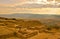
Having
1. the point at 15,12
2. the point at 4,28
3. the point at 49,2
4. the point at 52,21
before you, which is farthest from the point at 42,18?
the point at 4,28

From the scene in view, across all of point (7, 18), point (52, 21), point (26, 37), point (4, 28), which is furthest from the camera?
point (7, 18)

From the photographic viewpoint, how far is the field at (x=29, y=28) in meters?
1.24

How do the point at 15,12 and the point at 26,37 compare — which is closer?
the point at 26,37

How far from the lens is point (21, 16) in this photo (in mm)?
1558

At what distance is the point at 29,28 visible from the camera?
4.52ft

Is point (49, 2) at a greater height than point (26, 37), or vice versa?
point (49, 2)

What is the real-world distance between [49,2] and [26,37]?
2.09ft

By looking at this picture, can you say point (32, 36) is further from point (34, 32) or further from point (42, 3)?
point (42, 3)

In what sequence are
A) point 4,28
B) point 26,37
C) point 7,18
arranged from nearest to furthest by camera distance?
point 26,37, point 4,28, point 7,18

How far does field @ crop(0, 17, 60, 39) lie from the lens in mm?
1237

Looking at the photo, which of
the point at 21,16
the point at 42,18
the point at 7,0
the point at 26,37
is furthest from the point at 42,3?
the point at 26,37

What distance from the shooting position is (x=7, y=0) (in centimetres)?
163

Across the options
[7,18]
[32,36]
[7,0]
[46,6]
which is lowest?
[32,36]

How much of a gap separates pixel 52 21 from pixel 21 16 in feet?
1.29
